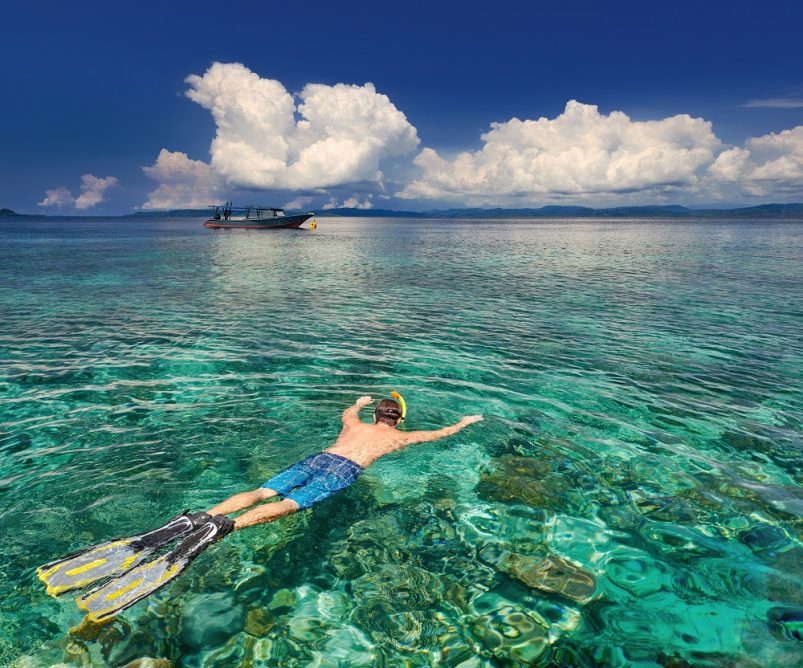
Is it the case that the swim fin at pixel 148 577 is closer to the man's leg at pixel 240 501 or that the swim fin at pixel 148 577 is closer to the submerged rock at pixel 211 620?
the man's leg at pixel 240 501

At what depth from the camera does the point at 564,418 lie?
1242cm

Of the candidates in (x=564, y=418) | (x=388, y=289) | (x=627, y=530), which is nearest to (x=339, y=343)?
(x=564, y=418)

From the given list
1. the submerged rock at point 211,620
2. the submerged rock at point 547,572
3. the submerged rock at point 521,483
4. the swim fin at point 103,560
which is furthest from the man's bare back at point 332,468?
the submerged rock at point 547,572

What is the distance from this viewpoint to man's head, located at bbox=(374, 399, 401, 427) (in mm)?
10680

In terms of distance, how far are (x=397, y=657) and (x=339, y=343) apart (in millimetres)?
15061

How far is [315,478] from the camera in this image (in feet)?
27.9

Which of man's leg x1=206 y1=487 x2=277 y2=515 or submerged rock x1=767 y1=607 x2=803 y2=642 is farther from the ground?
man's leg x1=206 y1=487 x2=277 y2=515

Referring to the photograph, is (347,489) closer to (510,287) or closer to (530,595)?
(530,595)

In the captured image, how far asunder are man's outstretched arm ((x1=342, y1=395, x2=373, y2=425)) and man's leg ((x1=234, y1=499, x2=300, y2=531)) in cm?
338

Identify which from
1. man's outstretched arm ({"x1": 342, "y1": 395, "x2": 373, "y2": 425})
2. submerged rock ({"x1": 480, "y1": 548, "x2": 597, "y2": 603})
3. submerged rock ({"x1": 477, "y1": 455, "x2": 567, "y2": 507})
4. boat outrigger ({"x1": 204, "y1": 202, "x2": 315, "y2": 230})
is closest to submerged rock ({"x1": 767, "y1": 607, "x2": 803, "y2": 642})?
submerged rock ({"x1": 480, "y1": 548, "x2": 597, "y2": 603})

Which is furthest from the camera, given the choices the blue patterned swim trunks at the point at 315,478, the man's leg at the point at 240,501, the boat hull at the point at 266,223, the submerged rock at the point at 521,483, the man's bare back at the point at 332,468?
the boat hull at the point at 266,223

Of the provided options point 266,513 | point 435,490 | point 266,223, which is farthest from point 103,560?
point 266,223

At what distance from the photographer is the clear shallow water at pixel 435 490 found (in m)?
5.74

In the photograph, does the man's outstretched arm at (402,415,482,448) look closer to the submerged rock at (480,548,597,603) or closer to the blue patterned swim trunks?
the blue patterned swim trunks
